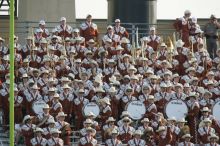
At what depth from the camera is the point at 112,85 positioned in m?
39.3

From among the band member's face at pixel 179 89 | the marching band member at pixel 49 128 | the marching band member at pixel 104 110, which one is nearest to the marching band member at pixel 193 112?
the band member's face at pixel 179 89

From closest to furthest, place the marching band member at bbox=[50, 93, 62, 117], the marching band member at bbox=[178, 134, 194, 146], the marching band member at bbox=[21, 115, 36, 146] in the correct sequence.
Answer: the marching band member at bbox=[21, 115, 36, 146], the marching band member at bbox=[178, 134, 194, 146], the marching band member at bbox=[50, 93, 62, 117]

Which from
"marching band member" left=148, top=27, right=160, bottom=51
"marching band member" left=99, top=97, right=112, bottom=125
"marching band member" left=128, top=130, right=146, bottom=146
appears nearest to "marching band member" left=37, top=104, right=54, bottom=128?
"marching band member" left=99, top=97, right=112, bottom=125

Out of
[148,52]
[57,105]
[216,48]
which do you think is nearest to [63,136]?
[57,105]

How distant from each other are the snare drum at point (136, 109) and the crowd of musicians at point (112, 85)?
0.11 metres

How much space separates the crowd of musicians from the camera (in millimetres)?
37062

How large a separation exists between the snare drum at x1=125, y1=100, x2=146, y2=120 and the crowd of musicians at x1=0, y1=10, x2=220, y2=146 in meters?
0.11

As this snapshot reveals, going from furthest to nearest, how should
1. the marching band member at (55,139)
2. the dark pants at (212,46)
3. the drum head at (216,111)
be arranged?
the dark pants at (212,46) < the drum head at (216,111) < the marching band member at (55,139)

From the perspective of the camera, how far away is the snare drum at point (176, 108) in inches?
1515

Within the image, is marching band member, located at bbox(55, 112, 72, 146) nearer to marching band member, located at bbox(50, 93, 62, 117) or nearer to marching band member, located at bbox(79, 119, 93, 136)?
marching band member, located at bbox(79, 119, 93, 136)

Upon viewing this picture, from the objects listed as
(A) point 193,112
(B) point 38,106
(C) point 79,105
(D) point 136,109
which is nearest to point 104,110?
(C) point 79,105

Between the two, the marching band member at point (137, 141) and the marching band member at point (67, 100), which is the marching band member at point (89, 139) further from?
the marching band member at point (67, 100)

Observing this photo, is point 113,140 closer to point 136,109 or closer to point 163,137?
point 163,137

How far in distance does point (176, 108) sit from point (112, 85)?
1.91m
